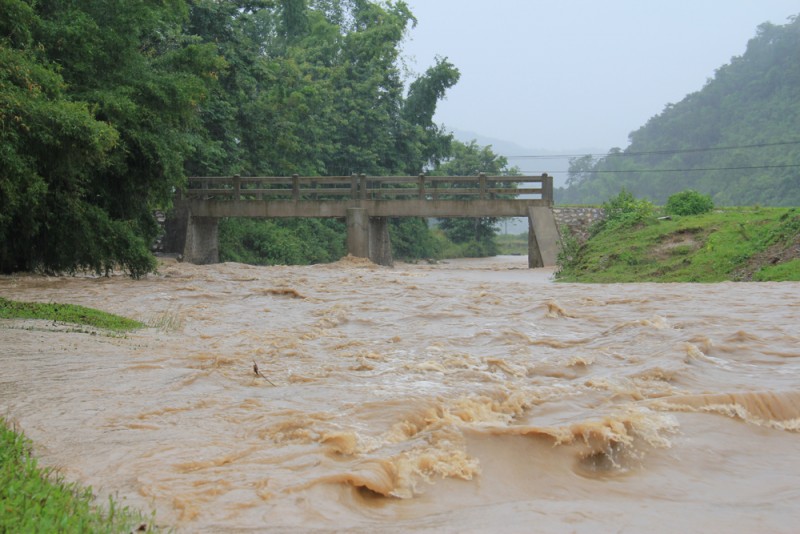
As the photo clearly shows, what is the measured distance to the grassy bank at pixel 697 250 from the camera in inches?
626

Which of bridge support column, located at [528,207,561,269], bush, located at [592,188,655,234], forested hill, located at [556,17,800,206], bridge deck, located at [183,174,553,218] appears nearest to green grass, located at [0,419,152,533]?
bush, located at [592,188,655,234]

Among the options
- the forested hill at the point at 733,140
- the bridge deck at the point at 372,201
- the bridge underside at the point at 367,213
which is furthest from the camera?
the forested hill at the point at 733,140

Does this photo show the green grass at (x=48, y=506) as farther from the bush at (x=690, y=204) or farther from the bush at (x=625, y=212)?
the bush at (x=690, y=204)

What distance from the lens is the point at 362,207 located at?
27.8 meters

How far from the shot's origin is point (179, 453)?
15.5ft

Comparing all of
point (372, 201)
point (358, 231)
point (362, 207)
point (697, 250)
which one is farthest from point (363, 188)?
point (697, 250)

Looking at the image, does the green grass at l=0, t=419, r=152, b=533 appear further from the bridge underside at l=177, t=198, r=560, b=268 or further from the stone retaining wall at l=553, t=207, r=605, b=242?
the stone retaining wall at l=553, t=207, r=605, b=242

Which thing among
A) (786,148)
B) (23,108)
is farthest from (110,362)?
(786,148)

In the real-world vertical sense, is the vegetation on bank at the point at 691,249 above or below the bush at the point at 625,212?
below

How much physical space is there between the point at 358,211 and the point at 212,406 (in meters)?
21.9

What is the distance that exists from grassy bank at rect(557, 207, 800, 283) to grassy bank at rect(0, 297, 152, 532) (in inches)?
535

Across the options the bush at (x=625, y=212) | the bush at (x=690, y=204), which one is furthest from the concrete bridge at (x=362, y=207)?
the bush at (x=690, y=204)

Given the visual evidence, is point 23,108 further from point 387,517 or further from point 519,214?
point 519,214

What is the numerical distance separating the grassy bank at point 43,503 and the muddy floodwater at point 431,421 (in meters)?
0.18
